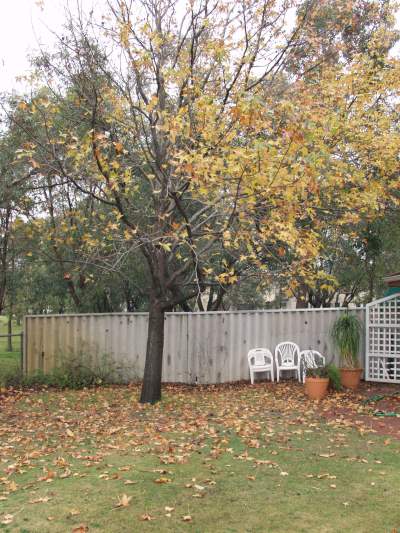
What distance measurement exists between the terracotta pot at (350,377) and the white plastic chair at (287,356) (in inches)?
49.8

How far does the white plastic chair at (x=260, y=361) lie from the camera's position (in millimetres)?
11223

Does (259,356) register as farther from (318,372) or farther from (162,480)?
(162,480)

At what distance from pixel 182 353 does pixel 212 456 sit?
619 centimetres

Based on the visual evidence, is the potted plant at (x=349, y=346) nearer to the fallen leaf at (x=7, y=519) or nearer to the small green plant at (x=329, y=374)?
the small green plant at (x=329, y=374)

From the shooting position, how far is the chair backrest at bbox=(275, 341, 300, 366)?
11.4 metres

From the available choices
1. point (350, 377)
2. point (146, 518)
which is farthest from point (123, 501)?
point (350, 377)

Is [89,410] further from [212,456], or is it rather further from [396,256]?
[396,256]

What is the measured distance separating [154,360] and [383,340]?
4.83 m

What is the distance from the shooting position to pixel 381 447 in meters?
6.01

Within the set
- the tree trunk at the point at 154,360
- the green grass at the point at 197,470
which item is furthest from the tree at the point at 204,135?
the green grass at the point at 197,470

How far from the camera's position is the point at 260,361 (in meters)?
11.5

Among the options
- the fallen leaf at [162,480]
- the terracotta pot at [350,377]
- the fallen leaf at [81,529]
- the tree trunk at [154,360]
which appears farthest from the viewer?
the terracotta pot at [350,377]

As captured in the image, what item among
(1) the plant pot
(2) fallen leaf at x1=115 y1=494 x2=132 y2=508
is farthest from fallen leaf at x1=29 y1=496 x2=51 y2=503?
(1) the plant pot

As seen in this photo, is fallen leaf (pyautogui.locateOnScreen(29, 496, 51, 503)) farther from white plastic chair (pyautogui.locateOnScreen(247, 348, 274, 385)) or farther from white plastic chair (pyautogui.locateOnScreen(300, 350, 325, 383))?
white plastic chair (pyautogui.locateOnScreen(300, 350, 325, 383))
